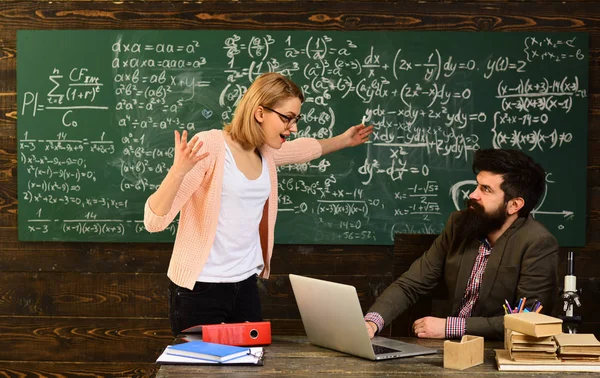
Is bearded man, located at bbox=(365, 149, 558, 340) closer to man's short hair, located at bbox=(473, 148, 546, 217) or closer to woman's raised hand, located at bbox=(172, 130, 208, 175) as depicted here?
man's short hair, located at bbox=(473, 148, 546, 217)

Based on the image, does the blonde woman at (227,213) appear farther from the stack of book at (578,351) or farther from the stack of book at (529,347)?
the stack of book at (578,351)

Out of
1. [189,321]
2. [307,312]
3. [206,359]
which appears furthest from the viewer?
[189,321]

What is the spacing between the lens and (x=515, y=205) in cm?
276

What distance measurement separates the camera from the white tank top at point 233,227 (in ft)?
8.69

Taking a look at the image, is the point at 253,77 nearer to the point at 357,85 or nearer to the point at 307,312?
the point at 357,85

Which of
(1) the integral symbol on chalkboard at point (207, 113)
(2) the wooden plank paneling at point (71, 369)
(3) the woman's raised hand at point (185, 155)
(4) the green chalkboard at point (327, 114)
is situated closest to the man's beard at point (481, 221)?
(3) the woman's raised hand at point (185, 155)

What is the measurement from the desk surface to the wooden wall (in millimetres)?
1739

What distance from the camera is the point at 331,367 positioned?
6.68 ft

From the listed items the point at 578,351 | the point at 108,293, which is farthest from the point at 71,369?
the point at 578,351

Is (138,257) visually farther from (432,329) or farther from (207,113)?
(432,329)

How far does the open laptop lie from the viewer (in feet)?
6.76

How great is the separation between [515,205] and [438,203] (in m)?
1.15

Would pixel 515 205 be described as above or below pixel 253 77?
below

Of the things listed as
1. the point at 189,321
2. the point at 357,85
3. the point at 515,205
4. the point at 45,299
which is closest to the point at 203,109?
the point at 357,85
